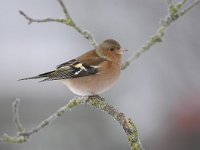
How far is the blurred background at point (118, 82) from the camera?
22.4 feet

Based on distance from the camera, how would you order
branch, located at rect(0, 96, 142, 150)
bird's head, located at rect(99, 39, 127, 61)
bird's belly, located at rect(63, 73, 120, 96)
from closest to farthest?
1. branch, located at rect(0, 96, 142, 150)
2. bird's belly, located at rect(63, 73, 120, 96)
3. bird's head, located at rect(99, 39, 127, 61)

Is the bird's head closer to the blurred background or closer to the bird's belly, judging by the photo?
the bird's belly

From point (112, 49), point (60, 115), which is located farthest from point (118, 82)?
point (60, 115)

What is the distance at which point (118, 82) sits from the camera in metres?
8.71

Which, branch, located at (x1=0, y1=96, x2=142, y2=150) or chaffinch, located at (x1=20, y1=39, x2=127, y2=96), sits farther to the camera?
chaffinch, located at (x1=20, y1=39, x2=127, y2=96)

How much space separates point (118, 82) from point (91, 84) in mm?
5010

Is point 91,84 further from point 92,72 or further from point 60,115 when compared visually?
point 60,115

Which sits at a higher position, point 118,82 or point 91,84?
point 118,82

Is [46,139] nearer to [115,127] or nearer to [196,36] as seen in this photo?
[115,127]

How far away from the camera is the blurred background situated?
269 inches

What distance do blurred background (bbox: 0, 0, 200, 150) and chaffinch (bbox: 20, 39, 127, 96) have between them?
2.76m

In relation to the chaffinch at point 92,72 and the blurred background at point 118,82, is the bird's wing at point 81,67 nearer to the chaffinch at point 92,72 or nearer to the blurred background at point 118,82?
the chaffinch at point 92,72

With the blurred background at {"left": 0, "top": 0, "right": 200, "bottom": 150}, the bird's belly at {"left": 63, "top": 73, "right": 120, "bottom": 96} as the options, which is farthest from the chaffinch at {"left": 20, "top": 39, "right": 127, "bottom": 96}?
the blurred background at {"left": 0, "top": 0, "right": 200, "bottom": 150}

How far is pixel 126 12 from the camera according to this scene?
9.34 metres
